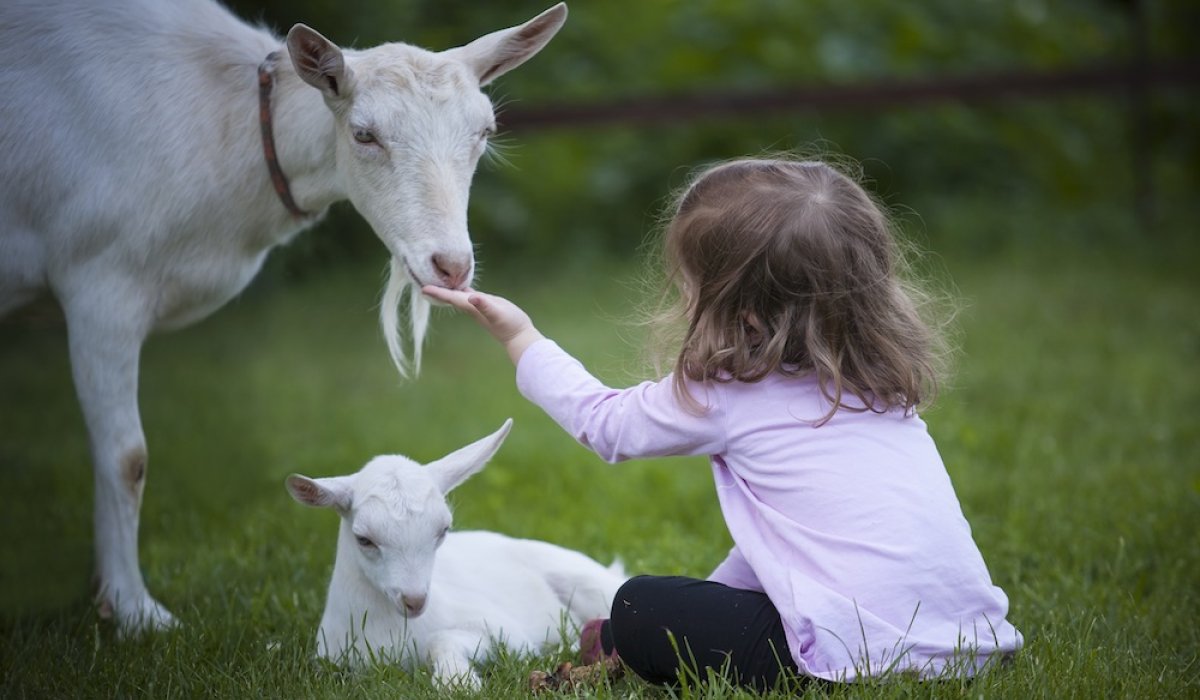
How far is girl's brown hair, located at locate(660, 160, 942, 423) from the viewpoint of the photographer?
8.55 ft

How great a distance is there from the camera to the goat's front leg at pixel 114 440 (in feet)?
10.7

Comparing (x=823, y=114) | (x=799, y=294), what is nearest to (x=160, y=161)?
(x=799, y=294)

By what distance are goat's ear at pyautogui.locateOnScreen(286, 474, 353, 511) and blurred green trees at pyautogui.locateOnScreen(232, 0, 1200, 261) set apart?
640 centimetres

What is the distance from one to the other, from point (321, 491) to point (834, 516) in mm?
1105

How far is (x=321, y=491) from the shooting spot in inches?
109

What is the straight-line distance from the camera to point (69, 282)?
327 cm

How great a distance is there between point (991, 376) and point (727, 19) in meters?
5.39

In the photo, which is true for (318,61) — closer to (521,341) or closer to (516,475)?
(521,341)

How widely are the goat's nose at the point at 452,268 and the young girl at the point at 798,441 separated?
287 mm

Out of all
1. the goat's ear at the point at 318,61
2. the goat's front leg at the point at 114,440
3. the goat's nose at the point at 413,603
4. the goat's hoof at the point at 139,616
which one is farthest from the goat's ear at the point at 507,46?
the goat's hoof at the point at 139,616

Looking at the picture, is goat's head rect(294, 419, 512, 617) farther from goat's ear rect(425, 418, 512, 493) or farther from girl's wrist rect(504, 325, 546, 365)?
girl's wrist rect(504, 325, 546, 365)

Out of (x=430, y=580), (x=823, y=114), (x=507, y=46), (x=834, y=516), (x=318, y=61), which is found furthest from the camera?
(x=823, y=114)

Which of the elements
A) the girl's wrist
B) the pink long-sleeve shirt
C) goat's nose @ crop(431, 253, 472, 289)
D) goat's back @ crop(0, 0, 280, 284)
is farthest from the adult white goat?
the pink long-sleeve shirt

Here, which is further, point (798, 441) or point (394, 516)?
point (394, 516)
